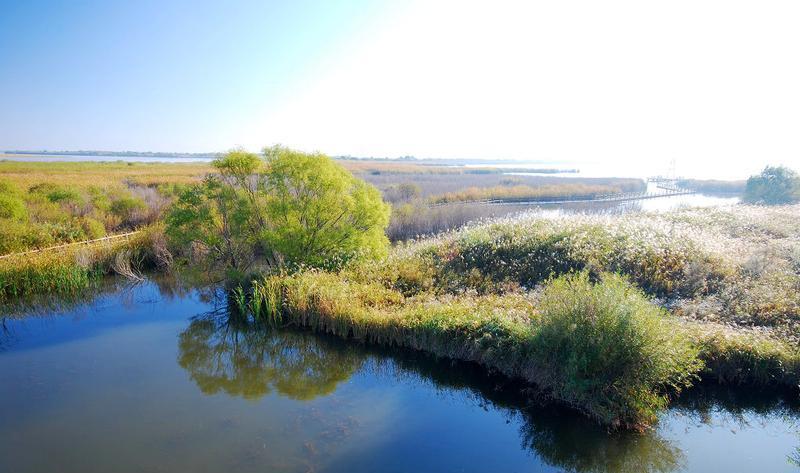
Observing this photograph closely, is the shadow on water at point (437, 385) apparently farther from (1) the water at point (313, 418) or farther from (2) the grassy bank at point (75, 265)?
(2) the grassy bank at point (75, 265)

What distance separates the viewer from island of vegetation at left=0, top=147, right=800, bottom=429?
844cm

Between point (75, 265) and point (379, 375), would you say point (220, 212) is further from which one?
point (379, 375)

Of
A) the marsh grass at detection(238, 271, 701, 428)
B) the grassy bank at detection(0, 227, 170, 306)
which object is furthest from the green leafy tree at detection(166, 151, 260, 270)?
the grassy bank at detection(0, 227, 170, 306)

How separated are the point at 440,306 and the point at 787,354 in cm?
773

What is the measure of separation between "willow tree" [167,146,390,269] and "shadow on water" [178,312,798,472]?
3.09 meters

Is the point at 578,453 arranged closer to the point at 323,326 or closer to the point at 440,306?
the point at 440,306

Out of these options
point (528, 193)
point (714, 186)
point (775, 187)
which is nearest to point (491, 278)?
point (528, 193)

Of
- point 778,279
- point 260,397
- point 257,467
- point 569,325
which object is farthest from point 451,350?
point 778,279

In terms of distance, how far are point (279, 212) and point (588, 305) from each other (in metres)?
10.8

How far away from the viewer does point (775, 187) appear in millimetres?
35781

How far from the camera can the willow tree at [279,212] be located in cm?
1534

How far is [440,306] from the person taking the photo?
12.3 metres

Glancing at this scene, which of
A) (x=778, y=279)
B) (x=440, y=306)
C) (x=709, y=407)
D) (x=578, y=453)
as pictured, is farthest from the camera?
(x=778, y=279)

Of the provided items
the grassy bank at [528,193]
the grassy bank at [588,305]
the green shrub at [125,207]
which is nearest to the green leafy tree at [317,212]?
the grassy bank at [588,305]
